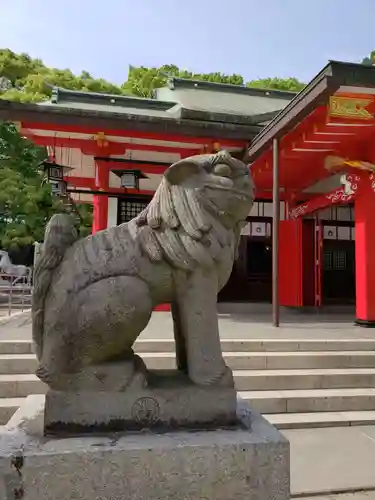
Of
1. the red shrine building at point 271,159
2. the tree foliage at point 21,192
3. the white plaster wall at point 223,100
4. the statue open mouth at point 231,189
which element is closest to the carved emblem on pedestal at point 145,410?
the statue open mouth at point 231,189

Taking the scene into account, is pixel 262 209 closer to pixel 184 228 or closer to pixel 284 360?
pixel 284 360

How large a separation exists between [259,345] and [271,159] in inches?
175

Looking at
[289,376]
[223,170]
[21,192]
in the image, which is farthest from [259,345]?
[21,192]

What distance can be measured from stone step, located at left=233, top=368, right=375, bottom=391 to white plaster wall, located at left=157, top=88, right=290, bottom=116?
8.81m

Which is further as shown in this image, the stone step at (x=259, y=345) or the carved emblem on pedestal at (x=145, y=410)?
the stone step at (x=259, y=345)

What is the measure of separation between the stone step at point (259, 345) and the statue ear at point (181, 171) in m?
3.20

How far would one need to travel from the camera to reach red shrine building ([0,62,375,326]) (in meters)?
6.23

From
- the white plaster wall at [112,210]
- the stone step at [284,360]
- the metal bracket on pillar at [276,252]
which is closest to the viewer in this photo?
the stone step at [284,360]

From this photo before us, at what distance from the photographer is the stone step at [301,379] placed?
4.18 m

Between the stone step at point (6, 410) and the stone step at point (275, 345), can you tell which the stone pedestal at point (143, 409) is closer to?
the stone step at point (6, 410)

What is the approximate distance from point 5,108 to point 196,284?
688 centimetres

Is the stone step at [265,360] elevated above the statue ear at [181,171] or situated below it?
below

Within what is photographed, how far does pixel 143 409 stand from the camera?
1.66 m

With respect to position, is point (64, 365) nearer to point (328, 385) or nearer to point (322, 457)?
point (322, 457)
